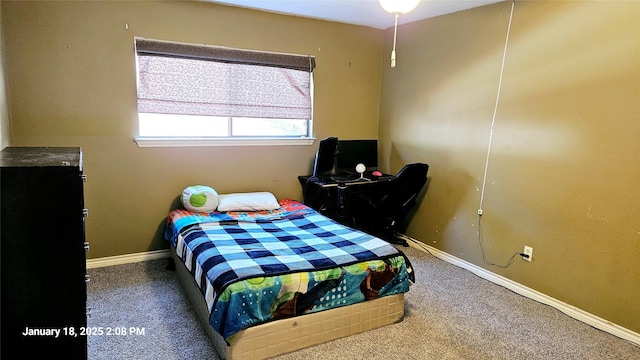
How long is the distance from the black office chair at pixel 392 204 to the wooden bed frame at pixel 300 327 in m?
1.37

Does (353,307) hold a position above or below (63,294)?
below

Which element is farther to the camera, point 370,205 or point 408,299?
point 370,205

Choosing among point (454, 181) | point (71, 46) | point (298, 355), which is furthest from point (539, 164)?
point (71, 46)

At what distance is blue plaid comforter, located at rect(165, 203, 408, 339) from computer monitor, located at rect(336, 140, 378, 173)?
1066 millimetres

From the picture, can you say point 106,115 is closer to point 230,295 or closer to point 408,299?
point 230,295

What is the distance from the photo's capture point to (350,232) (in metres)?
3.02

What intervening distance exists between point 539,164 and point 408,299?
1422 mm

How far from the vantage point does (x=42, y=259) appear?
1557 millimetres

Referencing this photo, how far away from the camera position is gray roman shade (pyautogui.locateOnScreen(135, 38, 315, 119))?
10.9 ft

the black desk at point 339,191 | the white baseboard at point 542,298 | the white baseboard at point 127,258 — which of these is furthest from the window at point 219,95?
the white baseboard at point 542,298

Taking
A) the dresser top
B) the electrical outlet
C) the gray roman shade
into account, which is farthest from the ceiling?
the dresser top

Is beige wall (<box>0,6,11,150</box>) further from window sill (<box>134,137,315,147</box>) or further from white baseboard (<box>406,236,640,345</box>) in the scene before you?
white baseboard (<box>406,236,640,345</box>)

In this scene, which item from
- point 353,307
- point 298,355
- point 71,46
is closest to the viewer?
point 298,355

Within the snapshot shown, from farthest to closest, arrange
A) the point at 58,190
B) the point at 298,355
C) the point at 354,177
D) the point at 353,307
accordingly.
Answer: the point at 354,177 < the point at 353,307 < the point at 298,355 < the point at 58,190
